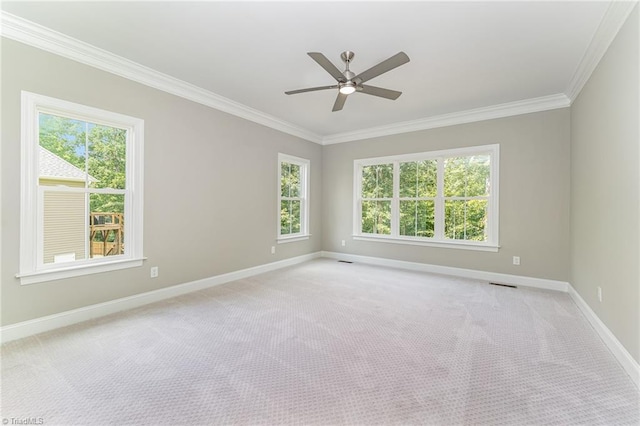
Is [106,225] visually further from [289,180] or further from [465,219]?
[465,219]

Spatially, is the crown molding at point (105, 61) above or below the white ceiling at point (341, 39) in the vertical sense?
below

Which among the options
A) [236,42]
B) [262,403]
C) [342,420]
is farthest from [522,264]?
[236,42]

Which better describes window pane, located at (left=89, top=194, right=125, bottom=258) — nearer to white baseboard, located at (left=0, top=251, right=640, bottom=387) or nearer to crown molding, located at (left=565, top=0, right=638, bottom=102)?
white baseboard, located at (left=0, top=251, right=640, bottom=387)

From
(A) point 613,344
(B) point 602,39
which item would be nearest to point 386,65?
(B) point 602,39

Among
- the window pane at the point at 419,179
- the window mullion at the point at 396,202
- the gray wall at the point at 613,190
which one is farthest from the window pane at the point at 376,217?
the gray wall at the point at 613,190

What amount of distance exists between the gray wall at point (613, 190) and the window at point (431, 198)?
4.07ft

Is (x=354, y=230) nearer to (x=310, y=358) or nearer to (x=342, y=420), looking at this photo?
(x=310, y=358)

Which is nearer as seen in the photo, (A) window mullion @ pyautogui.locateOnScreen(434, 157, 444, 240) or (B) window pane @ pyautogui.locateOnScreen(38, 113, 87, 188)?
(B) window pane @ pyautogui.locateOnScreen(38, 113, 87, 188)

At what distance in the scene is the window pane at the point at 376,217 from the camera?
18.2 ft

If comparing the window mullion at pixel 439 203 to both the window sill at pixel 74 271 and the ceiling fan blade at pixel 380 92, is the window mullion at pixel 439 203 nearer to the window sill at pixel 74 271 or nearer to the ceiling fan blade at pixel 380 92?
the ceiling fan blade at pixel 380 92

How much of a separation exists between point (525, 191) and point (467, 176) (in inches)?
33.2

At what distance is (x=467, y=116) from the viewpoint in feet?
14.9

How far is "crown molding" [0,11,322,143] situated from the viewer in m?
2.37

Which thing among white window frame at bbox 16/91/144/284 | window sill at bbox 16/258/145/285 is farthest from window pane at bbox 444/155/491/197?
window sill at bbox 16/258/145/285
